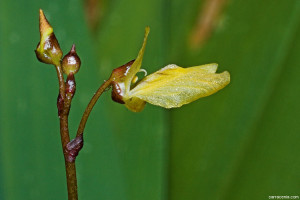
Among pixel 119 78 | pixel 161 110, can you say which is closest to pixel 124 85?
pixel 119 78

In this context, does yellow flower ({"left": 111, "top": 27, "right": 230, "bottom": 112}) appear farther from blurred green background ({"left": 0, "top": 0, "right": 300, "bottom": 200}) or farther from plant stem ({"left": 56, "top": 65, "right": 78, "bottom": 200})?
blurred green background ({"left": 0, "top": 0, "right": 300, "bottom": 200})

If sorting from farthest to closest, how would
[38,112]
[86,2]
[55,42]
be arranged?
1. [86,2]
2. [38,112]
3. [55,42]

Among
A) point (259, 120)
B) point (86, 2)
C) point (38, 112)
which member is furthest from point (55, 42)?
point (259, 120)

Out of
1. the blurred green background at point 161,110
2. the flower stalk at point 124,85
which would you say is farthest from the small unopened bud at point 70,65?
the blurred green background at point 161,110

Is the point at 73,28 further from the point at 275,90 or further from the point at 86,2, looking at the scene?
the point at 275,90

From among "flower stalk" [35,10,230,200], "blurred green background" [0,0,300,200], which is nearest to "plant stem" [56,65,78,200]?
"flower stalk" [35,10,230,200]

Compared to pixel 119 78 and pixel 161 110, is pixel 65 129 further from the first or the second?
pixel 161 110

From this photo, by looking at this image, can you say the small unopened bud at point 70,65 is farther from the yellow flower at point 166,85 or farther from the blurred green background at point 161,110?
the blurred green background at point 161,110

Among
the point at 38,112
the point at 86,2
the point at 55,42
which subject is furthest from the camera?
the point at 86,2
